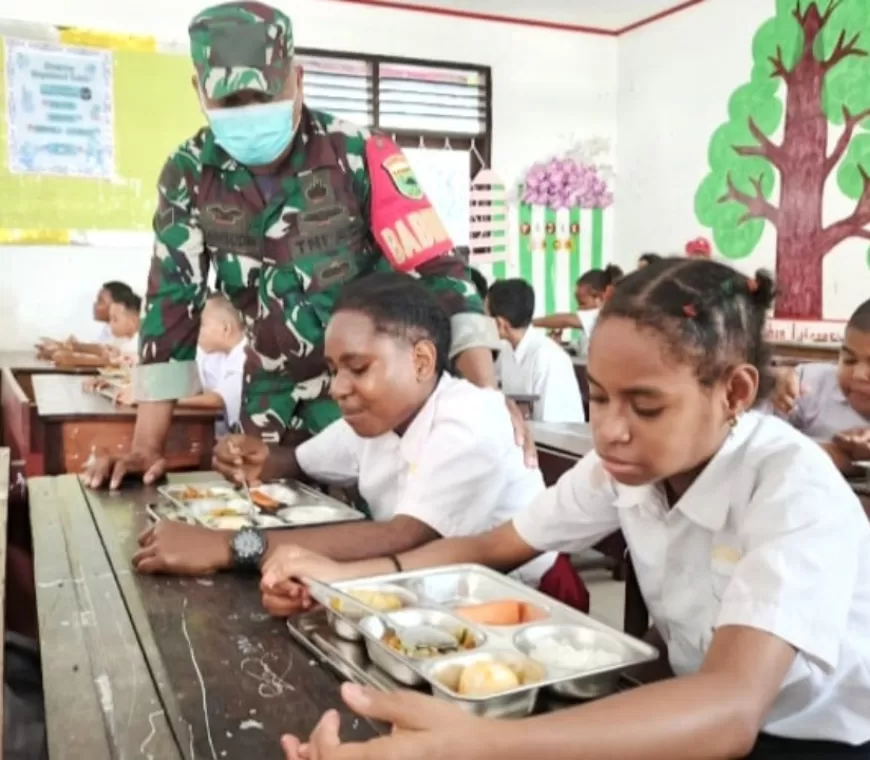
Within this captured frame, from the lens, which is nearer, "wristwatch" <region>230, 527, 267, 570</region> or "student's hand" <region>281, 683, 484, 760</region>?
"student's hand" <region>281, 683, 484, 760</region>

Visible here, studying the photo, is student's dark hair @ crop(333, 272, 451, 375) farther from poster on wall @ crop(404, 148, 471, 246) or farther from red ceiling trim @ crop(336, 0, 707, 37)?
red ceiling trim @ crop(336, 0, 707, 37)

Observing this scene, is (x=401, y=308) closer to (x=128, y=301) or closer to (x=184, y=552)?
(x=184, y=552)


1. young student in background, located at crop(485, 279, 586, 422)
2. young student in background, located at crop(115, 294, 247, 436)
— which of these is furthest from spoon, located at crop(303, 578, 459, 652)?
young student in background, located at crop(485, 279, 586, 422)

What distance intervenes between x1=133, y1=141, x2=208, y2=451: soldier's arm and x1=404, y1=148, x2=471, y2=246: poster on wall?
159 inches

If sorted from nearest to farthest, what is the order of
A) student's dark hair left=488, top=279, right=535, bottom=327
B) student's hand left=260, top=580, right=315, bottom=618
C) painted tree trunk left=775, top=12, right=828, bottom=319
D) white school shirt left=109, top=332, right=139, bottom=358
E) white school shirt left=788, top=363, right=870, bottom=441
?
student's hand left=260, top=580, right=315, bottom=618 → white school shirt left=788, top=363, right=870, bottom=441 → student's dark hair left=488, top=279, right=535, bottom=327 → white school shirt left=109, top=332, right=139, bottom=358 → painted tree trunk left=775, top=12, right=828, bottom=319

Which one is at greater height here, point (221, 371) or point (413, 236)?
point (413, 236)

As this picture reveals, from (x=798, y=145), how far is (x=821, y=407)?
2.50 m

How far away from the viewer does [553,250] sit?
245 inches

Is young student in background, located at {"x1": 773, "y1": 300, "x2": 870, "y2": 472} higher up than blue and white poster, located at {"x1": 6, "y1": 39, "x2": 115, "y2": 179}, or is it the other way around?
blue and white poster, located at {"x1": 6, "y1": 39, "x2": 115, "y2": 179}

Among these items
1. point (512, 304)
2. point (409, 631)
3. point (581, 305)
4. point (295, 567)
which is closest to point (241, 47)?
point (295, 567)

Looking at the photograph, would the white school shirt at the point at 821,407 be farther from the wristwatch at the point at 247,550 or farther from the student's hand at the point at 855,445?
the wristwatch at the point at 247,550

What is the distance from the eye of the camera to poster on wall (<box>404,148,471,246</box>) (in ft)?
19.4

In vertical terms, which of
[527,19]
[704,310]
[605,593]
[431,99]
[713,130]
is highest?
[527,19]

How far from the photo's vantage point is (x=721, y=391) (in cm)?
100
